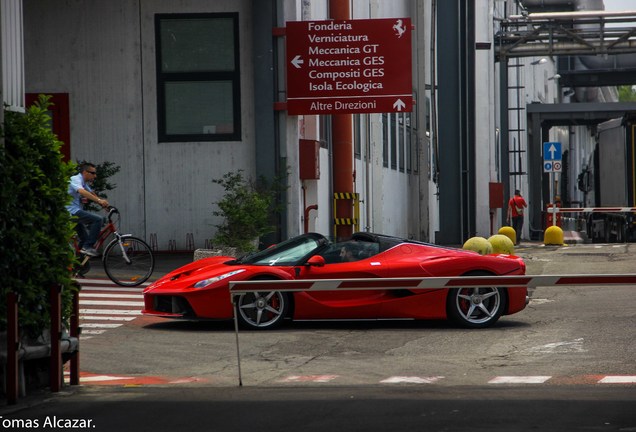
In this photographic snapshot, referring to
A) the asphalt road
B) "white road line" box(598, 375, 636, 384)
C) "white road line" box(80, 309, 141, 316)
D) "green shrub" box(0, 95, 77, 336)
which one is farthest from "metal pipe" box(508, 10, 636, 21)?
"green shrub" box(0, 95, 77, 336)

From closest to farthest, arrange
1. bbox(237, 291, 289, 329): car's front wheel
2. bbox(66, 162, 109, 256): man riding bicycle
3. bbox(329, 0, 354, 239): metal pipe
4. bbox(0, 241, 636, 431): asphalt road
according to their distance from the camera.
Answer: bbox(0, 241, 636, 431): asphalt road
bbox(237, 291, 289, 329): car's front wheel
bbox(66, 162, 109, 256): man riding bicycle
bbox(329, 0, 354, 239): metal pipe

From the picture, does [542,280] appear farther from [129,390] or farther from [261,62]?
[261,62]

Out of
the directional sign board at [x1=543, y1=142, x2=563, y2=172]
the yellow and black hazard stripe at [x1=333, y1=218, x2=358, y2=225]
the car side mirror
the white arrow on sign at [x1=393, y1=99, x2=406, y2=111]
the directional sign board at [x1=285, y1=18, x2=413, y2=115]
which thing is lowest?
the car side mirror

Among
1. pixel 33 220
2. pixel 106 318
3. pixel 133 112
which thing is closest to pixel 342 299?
pixel 106 318

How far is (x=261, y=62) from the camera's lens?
23.8m

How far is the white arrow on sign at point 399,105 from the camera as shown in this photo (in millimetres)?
23494

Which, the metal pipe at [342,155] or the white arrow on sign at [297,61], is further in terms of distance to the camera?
the metal pipe at [342,155]

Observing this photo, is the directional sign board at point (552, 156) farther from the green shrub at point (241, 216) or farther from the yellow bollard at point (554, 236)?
the green shrub at point (241, 216)

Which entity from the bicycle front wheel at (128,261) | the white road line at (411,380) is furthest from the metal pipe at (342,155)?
the white road line at (411,380)

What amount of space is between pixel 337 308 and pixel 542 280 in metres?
4.03

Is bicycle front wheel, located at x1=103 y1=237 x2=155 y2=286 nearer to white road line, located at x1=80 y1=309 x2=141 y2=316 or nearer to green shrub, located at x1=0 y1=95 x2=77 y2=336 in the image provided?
white road line, located at x1=80 y1=309 x2=141 y2=316

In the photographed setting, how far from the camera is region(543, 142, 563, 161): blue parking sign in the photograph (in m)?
41.6

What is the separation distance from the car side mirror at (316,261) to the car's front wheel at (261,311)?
18.8 inches

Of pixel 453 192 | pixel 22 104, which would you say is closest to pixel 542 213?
pixel 453 192
